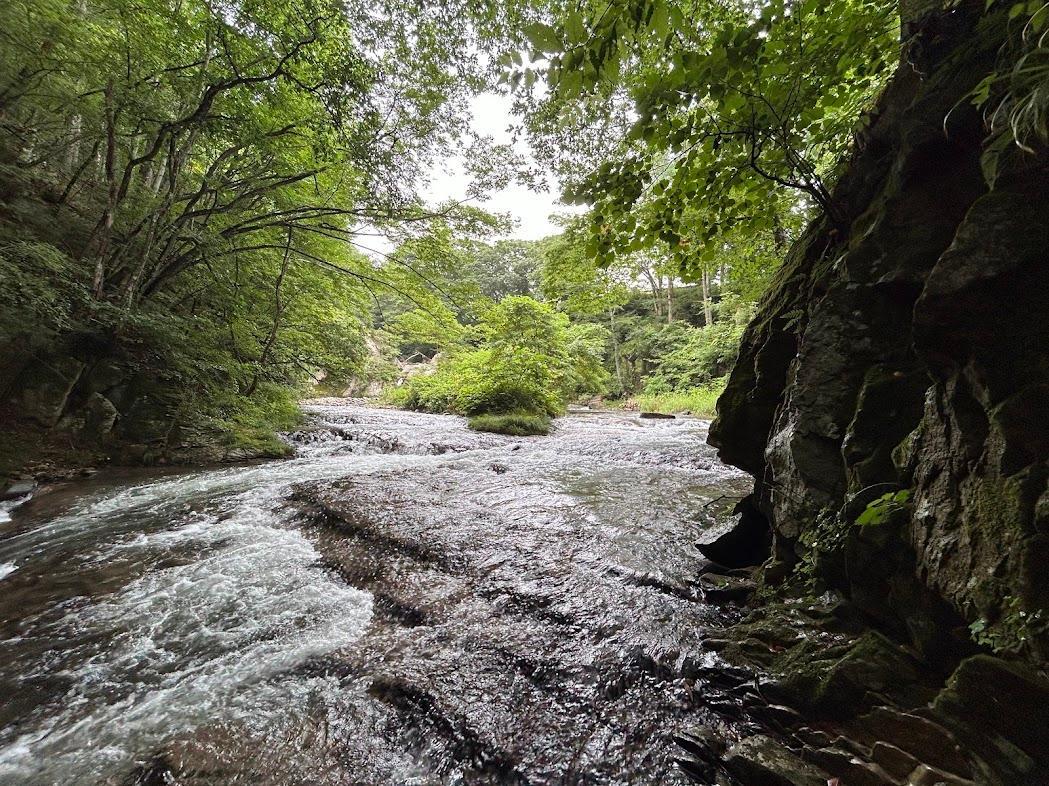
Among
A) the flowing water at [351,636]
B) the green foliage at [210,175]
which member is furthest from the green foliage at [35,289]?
the flowing water at [351,636]

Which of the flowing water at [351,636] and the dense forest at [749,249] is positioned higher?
the dense forest at [749,249]

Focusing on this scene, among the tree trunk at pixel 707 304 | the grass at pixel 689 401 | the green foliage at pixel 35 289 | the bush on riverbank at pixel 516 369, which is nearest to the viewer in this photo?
the green foliage at pixel 35 289

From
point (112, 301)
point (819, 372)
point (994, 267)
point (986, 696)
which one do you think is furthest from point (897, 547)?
point (112, 301)

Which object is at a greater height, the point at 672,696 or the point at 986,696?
the point at 986,696

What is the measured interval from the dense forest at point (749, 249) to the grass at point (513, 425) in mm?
5294

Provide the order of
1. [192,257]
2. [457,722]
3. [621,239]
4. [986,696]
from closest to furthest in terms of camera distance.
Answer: [986,696] < [457,722] < [621,239] < [192,257]

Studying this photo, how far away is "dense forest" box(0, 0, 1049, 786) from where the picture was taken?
1330 mm

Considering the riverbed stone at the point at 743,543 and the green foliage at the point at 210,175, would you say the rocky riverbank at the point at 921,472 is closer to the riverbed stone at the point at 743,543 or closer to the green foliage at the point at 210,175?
the riverbed stone at the point at 743,543

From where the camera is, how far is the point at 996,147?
127cm

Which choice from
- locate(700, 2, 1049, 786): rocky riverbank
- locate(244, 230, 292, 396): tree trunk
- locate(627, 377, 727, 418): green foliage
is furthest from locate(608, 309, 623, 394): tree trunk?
locate(700, 2, 1049, 786): rocky riverbank

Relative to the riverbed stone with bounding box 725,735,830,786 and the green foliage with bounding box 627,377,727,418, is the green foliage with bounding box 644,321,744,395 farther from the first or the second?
the riverbed stone with bounding box 725,735,830,786

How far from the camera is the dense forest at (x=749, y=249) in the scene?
1330mm

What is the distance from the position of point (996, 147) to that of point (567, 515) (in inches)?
156

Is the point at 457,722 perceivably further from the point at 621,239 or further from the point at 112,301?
the point at 112,301
